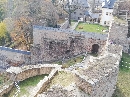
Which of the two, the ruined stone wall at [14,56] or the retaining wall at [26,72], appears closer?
the retaining wall at [26,72]

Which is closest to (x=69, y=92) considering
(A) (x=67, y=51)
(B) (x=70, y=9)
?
(A) (x=67, y=51)

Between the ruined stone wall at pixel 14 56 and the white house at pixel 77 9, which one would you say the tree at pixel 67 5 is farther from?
the ruined stone wall at pixel 14 56

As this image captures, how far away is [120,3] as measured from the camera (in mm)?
32688

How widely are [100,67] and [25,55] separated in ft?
58.0

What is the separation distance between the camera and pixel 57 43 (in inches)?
1278

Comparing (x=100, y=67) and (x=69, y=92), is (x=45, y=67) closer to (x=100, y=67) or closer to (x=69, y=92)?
(x=100, y=67)

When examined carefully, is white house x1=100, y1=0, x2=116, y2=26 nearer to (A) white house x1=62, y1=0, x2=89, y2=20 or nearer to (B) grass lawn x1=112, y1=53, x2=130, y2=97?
(A) white house x1=62, y1=0, x2=89, y2=20

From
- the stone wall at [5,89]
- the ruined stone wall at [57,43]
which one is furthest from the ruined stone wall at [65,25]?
the stone wall at [5,89]

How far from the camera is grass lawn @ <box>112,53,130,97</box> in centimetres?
1923

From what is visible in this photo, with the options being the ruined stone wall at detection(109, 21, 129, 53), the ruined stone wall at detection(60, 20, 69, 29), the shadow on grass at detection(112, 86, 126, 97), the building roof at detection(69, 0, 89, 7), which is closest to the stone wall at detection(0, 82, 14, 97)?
the shadow on grass at detection(112, 86, 126, 97)

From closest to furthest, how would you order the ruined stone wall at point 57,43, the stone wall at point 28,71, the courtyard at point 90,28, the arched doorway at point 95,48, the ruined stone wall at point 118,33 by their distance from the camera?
the stone wall at point 28,71 < the ruined stone wall at point 118,33 < the arched doorway at point 95,48 < the ruined stone wall at point 57,43 < the courtyard at point 90,28

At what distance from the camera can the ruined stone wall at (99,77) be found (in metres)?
14.6

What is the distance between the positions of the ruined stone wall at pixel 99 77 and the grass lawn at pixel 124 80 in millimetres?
1193

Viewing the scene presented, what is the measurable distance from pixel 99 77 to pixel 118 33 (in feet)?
43.1
